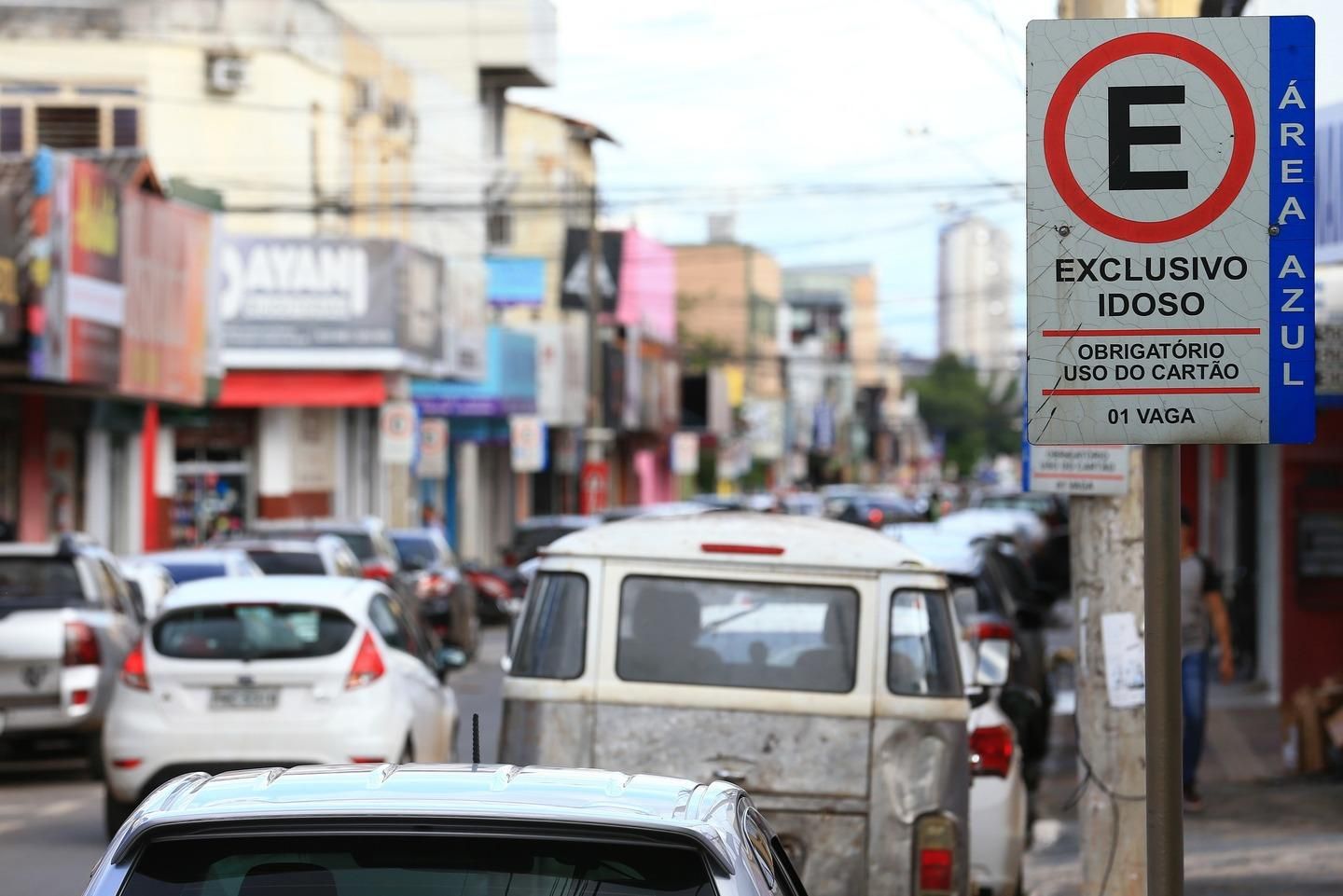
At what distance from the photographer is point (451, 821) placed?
429 cm

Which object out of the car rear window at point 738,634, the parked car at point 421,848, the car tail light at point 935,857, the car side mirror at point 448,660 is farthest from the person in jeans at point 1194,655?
the parked car at point 421,848

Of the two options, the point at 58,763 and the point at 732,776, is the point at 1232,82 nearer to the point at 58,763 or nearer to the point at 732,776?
the point at 732,776

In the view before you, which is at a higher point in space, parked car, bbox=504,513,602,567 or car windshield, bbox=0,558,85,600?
car windshield, bbox=0,558,85,600

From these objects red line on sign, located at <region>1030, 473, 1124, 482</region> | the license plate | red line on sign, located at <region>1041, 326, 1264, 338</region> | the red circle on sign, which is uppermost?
the red circle on sign

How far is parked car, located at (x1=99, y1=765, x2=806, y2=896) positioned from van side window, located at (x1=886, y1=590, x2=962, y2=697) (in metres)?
4.58

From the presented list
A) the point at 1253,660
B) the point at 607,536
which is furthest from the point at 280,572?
the point at 607,536

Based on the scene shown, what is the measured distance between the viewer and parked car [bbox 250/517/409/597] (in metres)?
27.4

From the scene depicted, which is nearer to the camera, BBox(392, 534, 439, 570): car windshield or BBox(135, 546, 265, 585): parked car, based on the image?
BBox(135, 546, 265, 585): parked car

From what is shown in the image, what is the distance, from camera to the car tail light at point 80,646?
54.1 feet

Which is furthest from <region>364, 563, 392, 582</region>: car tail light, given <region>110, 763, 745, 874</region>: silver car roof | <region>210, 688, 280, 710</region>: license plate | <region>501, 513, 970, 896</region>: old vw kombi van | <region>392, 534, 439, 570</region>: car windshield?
<region>110, 763, 745, 874</region>: silver car roof

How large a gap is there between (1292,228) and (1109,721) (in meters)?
4.11

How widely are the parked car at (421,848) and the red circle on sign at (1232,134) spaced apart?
188 cm

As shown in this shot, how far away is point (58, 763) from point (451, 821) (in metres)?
15.0

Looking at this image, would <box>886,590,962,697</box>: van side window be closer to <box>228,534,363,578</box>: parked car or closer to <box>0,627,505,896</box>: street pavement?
<box>0,627,505,896</box>: street pavement
